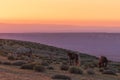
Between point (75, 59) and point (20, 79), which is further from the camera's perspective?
point (75, 59)

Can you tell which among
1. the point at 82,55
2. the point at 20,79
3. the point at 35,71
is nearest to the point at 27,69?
the point at 35,71

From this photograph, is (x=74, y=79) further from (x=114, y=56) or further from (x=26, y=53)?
(x=114, y=56)

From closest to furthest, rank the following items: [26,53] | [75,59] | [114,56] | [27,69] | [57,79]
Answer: [57,79] < [27,69] < [75,59] < [26,53] < [114,56]

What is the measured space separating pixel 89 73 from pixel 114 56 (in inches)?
1518

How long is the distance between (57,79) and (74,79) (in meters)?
3.00

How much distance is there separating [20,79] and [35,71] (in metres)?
5.59

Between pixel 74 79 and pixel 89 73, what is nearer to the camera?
pixel 74 79

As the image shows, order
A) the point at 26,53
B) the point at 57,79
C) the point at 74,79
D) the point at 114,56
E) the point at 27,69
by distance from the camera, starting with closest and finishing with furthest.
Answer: the point at 57,79 → the point at 74,79 → the point at 27,69 → the point at 26,53 → the point at 114,56

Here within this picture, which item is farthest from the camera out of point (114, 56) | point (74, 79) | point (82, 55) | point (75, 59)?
point (82, 55)

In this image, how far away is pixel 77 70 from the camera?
106 ft

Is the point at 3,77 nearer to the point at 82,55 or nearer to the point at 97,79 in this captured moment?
the point at 97,79

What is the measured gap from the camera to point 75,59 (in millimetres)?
44531

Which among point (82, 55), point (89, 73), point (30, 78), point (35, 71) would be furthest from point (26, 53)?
point (82, 55)

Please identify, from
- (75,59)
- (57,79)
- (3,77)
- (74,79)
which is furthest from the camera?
(75,59)
